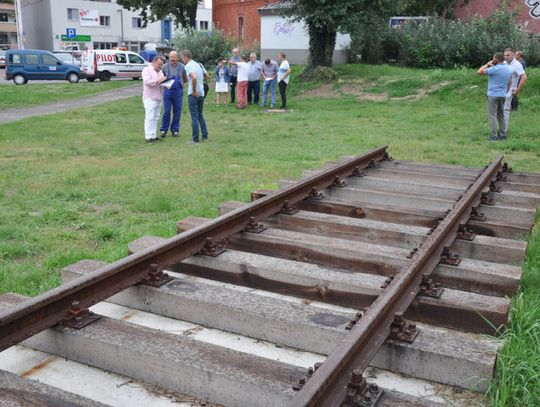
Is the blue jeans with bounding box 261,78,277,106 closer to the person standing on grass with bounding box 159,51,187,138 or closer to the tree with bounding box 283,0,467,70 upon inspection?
the tree with bounding box 283,0,467,70

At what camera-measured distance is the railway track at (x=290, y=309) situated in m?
3.08

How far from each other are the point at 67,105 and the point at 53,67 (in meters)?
14.9

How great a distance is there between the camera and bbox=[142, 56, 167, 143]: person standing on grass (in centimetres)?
1321

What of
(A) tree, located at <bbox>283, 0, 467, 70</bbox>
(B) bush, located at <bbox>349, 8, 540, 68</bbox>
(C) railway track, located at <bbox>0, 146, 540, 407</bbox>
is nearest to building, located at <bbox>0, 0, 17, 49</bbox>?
(B) bush, located at <bbox>349, 8, 540, 68</bbox>

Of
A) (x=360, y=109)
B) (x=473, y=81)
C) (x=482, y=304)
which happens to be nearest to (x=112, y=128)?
(x=360, y=109)

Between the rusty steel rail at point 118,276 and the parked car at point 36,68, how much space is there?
33.3 metres

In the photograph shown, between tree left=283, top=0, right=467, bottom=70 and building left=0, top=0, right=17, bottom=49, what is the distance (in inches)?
2403

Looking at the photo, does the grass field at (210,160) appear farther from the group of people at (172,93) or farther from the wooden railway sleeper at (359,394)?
the wooden railway sleeper at (359,394)

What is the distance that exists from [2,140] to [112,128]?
10.3ft

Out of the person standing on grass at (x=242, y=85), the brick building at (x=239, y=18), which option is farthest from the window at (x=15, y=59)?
the brick building at (x=239, y=18)

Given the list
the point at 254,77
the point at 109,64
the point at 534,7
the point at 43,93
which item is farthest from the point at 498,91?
the point at 109,64

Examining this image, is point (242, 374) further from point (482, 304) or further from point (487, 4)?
point (487, 4)

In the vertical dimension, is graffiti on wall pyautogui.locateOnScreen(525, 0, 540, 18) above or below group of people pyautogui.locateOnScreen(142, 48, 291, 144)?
above

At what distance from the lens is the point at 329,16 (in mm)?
25297
